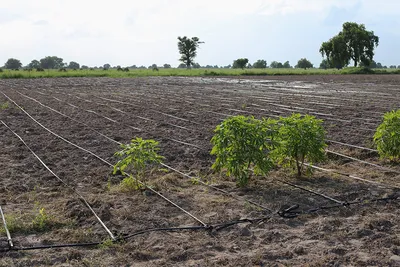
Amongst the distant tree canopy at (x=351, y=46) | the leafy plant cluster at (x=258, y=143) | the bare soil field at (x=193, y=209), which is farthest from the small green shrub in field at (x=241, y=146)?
the distant tree canopy at (x=351, y=46)

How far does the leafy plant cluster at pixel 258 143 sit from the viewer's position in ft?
20.5

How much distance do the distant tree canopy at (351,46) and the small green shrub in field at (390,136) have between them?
61.2 meters

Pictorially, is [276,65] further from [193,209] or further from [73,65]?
[193,209]

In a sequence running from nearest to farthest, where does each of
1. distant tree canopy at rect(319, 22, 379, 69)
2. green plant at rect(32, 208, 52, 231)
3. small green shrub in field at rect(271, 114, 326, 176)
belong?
1. green plant at rect(32, 208, 52, 231)
2. small green shrub in field at rect(271, 114, 326, 176)
3. distant tree canopy at rect(319, 22, 379, 69)

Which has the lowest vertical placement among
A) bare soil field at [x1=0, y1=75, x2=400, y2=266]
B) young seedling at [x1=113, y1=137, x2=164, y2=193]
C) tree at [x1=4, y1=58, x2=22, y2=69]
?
bare soil field at [x1=0, y1=75, x2=400, y2=266]

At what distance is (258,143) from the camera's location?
627 cm

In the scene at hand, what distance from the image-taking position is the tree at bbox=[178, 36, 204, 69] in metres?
96.1

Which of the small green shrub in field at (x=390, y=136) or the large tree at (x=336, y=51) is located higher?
the large tree at (x=336, y=51)

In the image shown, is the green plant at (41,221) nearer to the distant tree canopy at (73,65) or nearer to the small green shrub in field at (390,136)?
the small green shrub in field at (390,136)

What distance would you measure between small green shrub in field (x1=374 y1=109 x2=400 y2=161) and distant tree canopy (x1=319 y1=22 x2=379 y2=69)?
61.2 meters

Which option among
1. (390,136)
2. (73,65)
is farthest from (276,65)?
(390,136)

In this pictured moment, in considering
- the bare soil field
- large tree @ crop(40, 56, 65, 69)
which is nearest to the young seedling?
the bare soil field

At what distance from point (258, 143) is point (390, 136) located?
7.57 ft

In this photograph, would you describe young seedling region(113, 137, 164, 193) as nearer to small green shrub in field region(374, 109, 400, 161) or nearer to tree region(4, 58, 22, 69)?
small green shrub in field region(374, 109, 400, 161)
